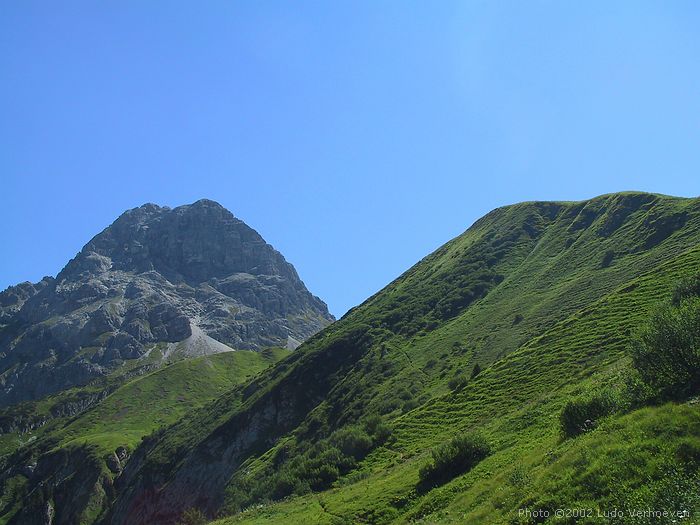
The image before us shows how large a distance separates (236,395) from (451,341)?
6570 centimetres

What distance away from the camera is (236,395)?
448 ft

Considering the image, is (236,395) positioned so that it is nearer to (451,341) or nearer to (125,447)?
(125,447)

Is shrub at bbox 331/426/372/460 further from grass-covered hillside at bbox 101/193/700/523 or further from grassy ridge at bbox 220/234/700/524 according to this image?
grassy ridge at bbox 220/234/700/524

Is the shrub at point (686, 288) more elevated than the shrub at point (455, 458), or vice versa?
the shrub at point (686, 288)

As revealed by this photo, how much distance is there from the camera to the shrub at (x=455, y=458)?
115ft

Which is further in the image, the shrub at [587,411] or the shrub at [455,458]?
the shrub at [455,458]

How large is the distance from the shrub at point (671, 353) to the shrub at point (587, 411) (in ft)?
6.62

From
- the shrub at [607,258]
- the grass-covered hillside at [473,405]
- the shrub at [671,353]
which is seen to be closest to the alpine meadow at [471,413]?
the shrub at [671,353]

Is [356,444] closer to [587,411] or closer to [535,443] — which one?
[535,443]

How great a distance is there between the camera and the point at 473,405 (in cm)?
5247

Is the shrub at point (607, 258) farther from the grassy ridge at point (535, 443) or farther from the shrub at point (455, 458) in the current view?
the shrub at point (455, 458)

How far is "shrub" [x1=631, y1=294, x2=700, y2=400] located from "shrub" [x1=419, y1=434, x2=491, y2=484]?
12176 millimetres

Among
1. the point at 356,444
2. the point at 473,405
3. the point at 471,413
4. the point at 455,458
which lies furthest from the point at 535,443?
the point at 356,444

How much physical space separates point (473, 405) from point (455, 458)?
1777cm
